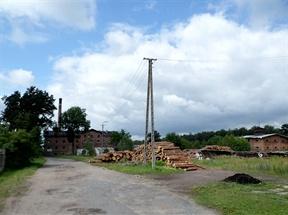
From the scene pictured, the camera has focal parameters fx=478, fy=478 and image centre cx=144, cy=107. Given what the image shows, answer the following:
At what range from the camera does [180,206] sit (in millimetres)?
15133

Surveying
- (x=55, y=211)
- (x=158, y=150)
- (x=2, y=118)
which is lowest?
(x=55, y=211)

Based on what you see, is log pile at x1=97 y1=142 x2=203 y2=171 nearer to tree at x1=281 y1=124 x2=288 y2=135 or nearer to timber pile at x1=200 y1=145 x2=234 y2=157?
timber pile at x1=200 y1=145 x2=234 y2=157

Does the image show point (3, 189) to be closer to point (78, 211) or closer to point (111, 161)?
point (78, 211)

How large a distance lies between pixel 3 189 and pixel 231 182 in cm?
1049

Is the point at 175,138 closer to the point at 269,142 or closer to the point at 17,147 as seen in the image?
the point at 269,142

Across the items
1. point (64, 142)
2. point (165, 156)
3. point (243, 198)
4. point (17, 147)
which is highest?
point (64, 142)

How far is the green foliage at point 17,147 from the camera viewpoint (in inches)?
1675

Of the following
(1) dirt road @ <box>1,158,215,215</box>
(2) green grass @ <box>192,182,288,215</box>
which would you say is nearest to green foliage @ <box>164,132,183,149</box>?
(1) dirt road @ <box>1,158,215,215</box>

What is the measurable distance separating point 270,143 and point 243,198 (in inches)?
4036

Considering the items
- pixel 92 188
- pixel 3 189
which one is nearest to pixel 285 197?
pixel 92 188

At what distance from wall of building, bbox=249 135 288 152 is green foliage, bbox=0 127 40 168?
7592 centimetres

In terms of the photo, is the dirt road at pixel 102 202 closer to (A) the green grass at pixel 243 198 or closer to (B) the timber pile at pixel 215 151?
(A) the green grass at pixel 243 198

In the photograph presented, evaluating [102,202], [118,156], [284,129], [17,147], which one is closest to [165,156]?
[118,156]

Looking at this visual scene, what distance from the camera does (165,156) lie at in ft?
137
